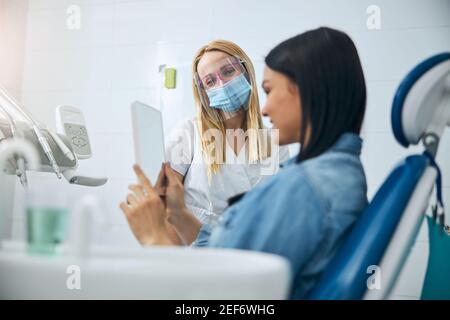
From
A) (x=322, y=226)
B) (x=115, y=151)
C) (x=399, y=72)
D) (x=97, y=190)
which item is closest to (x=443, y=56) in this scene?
(x=322, y=226)

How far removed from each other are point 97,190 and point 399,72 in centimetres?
116

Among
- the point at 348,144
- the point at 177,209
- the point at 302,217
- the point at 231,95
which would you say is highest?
the point at 231,95

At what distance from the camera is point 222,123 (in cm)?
154

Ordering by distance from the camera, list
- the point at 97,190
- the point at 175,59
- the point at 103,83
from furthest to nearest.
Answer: the point at 175,59, the point at 103,83, the point at 97,190

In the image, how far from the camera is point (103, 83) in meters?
1.83

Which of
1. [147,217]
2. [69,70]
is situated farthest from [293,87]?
[69,70]

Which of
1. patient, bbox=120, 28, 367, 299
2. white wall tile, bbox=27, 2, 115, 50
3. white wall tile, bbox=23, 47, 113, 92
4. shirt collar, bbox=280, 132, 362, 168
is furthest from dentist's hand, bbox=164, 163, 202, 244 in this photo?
white wall tile, bbox=27, 2, 115, 50

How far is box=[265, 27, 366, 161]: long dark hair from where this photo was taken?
0.85 meters

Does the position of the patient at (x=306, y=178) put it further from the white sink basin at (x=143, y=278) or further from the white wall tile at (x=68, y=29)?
the white wall tile at (x=68, y=29)

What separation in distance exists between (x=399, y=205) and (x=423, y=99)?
0.20 metres

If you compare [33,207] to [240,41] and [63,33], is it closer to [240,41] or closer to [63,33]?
[63,33]

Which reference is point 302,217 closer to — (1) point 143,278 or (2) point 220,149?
(1) point 143,278

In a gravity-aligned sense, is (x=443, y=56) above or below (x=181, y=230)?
above

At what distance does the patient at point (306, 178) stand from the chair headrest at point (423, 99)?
89mm
